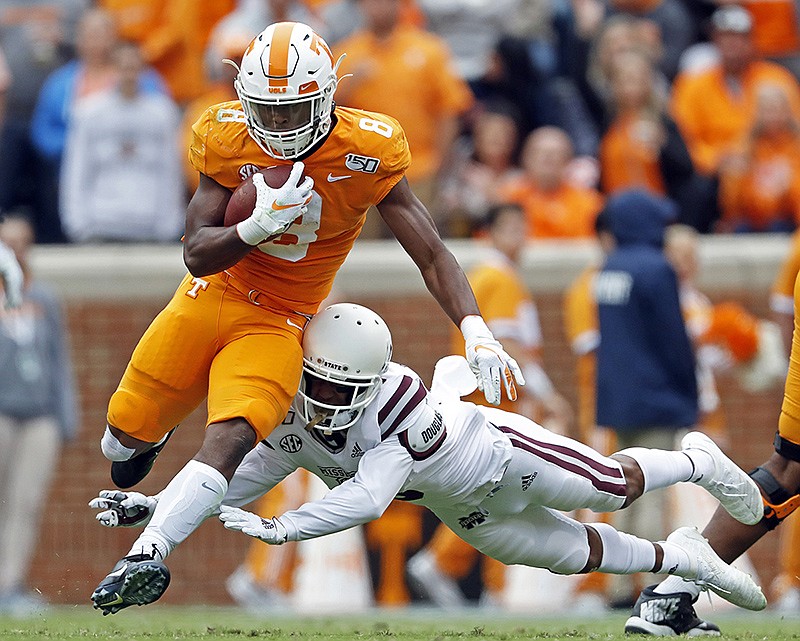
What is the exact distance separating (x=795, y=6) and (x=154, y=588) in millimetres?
8586

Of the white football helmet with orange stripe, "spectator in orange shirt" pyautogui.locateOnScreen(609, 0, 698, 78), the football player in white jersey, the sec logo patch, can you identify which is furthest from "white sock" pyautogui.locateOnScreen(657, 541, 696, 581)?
"spectator in orange shirt" pyautogui.locateOnScreen(609, 0, 698, 78)

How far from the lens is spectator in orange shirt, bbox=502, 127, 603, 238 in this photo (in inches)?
456

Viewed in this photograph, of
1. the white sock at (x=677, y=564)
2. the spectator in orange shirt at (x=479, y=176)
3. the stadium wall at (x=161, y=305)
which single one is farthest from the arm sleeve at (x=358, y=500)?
the spectator in orange shirt at (x=479, y=176)

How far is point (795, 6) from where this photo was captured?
41.8ft

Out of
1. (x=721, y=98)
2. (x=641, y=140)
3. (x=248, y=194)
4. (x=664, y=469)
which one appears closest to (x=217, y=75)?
(x=641, y=140)

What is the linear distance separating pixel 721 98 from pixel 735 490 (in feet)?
19.2

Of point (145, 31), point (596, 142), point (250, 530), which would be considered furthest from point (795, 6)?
point (250, 530)

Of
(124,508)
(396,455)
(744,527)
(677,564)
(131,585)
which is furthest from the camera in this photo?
(744,527)

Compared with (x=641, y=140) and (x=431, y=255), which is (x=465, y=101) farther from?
(x=431, y=255)

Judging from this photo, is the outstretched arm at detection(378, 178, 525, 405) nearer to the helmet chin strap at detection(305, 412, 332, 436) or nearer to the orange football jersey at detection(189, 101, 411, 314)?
the orange football jersey at detection(189, 101, 411, 314)

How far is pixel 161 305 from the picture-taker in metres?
11.7

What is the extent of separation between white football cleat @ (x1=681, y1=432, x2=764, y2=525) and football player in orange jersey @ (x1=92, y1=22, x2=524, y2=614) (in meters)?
1.02

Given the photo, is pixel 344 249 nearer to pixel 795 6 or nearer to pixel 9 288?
pixel 9 288

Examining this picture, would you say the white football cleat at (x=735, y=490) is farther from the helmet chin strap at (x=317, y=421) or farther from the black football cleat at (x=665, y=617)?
the helmet chin strap at (x=317, y=421)
